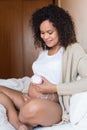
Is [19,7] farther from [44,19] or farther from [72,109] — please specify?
[72,109]

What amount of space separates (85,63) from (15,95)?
486 millimetres

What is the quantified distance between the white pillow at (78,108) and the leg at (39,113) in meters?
0.10

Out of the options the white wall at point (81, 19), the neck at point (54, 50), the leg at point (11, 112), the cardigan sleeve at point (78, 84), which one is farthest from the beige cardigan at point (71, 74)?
the white wall at point (81, 19)

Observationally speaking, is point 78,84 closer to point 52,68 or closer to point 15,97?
point 52,68

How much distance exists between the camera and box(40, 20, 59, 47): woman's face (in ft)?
5.19

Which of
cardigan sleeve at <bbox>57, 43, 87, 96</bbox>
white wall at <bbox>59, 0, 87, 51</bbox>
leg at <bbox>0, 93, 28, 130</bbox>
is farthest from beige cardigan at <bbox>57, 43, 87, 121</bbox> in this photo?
white wall at <bbox>59, 0, 87, 51</bbox>

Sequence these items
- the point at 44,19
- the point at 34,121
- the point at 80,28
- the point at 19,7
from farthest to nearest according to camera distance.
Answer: the point at 19,7, the point at 80,28, the point at 44,19, the point at 34,121

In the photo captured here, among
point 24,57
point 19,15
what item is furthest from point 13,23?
point 24,57

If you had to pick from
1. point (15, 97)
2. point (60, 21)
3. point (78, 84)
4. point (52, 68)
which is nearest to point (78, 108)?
point (78, 84)

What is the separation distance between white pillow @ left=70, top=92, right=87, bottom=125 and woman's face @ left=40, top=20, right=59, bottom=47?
0.39 metres

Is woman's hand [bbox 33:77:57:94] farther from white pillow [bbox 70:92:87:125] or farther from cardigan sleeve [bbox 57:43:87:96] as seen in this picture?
white pillow [bbox 70:92:87:125]

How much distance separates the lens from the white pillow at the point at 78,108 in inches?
52.3

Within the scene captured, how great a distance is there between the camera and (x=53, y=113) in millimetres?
1399

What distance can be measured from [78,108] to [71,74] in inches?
9.1
